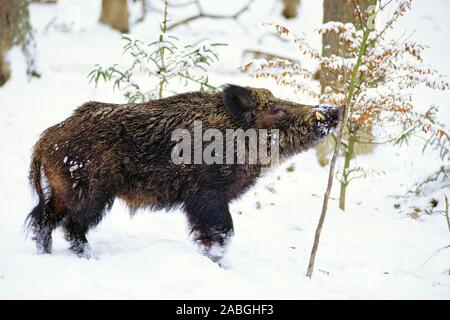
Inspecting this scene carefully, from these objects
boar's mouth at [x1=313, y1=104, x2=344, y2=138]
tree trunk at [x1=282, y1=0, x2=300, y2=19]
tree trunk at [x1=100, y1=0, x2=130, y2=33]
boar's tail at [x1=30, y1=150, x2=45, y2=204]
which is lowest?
boar's tail at [x1=30, y1=150, x2=45, y2=204]

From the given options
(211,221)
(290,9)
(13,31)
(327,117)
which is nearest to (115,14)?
(13,31)

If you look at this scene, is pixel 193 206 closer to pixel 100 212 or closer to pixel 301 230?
pixel 100 212

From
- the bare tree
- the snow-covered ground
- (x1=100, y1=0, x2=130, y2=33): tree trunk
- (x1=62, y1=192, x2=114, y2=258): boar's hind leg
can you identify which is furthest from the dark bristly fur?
(x1=100, y1=0, x2=130, y2=33): tree trunk

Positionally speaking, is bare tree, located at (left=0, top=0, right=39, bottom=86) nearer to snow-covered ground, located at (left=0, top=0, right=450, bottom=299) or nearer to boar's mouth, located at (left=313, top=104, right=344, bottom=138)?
snow-covered ground, located at (left=0, top=0, right=450, bottom=299)

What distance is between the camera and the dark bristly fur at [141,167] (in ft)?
15.1

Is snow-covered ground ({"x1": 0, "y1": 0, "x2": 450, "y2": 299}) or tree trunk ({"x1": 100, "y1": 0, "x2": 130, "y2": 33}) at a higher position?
tree trunk ({"x1": 100, "y1": 0, "x2": 130, "y2": 33})

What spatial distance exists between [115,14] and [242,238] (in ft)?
35.9

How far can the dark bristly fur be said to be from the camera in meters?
4.59

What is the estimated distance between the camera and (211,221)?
472cm

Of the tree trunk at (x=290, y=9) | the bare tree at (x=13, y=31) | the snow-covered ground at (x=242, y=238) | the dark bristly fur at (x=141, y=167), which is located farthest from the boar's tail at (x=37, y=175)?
the tree trunk at (x=290, y=9)

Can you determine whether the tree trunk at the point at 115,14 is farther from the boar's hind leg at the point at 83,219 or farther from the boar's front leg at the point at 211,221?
the boar's front leg at the point at 211,221

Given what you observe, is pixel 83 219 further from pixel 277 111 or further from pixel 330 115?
pixel 330 115

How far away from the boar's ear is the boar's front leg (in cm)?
83
